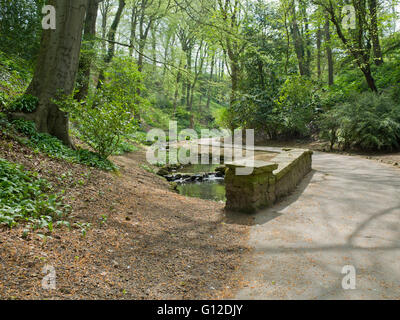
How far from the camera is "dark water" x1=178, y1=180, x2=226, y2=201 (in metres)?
7.25

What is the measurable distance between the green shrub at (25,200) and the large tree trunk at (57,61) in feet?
7.11

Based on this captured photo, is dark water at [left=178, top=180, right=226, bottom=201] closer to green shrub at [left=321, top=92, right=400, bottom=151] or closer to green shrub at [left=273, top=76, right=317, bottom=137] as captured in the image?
green shrub at [left=321, top=92, right=400, bottom=151]

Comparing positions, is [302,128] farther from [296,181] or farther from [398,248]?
[398,248]

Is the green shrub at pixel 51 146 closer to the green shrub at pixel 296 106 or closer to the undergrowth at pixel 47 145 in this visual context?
the undergrowth at pixel 47 145

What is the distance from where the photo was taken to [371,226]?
3.86 m

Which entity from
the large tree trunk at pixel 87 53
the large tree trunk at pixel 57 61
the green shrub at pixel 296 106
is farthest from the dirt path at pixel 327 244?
the green shrub at pixel 296 106

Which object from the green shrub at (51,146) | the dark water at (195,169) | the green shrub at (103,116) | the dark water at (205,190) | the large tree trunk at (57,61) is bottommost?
the dark water at (205,190)

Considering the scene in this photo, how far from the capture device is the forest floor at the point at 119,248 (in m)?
2.17

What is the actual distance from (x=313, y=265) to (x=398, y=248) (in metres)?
1.15

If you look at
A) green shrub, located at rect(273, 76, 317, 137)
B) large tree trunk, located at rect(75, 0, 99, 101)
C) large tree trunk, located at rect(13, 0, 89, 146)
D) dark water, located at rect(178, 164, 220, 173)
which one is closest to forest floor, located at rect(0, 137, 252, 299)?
large tree trunk, located at rect(13, 0, 89, 146)

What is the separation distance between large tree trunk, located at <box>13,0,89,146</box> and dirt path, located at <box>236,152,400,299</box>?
15.1 ft

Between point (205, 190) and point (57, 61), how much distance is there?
15.9 feet

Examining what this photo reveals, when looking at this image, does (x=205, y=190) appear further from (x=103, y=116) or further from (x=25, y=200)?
(x=25, y=200)
